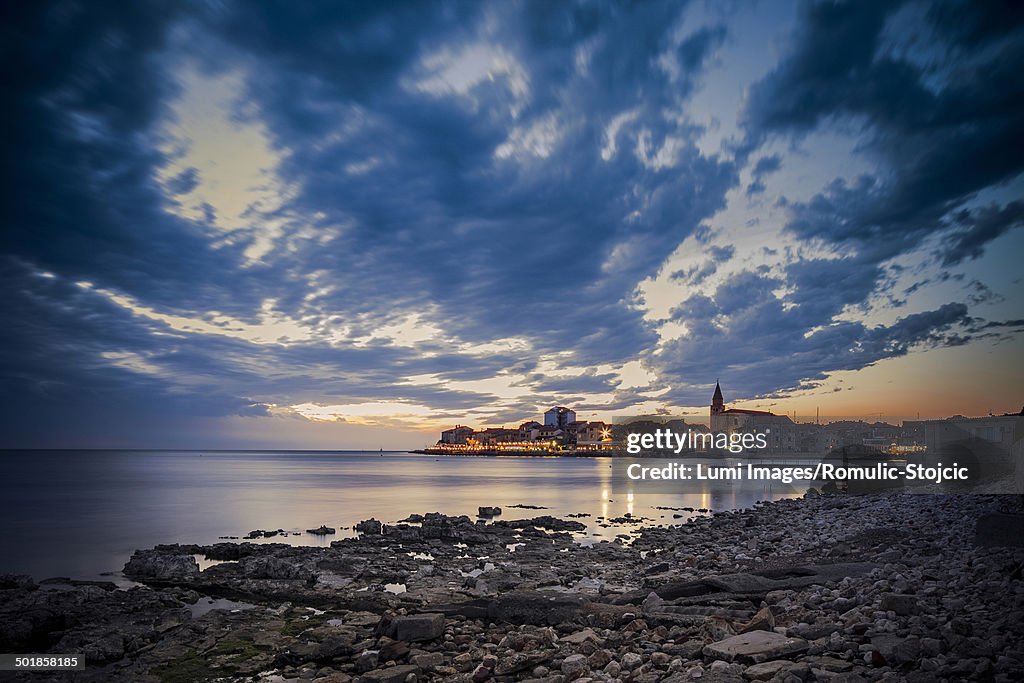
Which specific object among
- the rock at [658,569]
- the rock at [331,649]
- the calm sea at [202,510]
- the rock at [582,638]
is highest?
the rock at [582,638]

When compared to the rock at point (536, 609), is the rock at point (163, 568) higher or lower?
lower

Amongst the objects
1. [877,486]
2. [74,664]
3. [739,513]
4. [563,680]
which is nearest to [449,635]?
[563,680]

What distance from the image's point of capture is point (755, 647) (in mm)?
7523

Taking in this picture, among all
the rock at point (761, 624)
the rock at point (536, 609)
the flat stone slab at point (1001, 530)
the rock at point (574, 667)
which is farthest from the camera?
the rock at point (536, 609)

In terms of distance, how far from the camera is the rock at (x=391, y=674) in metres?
8.71

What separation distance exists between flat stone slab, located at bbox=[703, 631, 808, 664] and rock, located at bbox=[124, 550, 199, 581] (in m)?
16.5

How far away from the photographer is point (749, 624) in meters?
8.62

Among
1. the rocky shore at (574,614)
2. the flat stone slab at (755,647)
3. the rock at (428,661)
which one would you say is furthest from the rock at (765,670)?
the rock at (428,661)

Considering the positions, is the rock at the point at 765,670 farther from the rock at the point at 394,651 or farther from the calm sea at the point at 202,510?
the calm sea at the point at 202,510

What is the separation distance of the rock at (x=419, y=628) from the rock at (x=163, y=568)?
1065 centimetres

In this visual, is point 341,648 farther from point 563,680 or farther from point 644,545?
point 644,545

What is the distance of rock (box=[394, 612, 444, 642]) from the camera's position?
34.9 ft

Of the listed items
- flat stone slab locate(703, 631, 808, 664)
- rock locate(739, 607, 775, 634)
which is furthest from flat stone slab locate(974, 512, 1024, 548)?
flat stone slab locate(703, 631, 808, 664)

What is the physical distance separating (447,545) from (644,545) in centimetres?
812
